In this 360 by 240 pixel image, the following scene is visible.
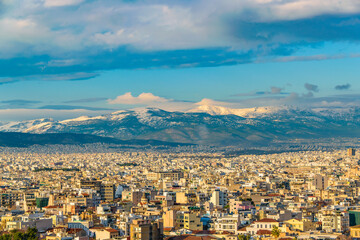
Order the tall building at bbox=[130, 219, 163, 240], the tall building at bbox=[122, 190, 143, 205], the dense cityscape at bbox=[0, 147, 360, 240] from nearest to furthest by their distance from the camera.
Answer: the tall building at bbox=[130, 219, 163, 240]
the dense cityscape at bbox=[0, 147, 360, 240]
the tall building at bbox=[122, 190, 143, 205]

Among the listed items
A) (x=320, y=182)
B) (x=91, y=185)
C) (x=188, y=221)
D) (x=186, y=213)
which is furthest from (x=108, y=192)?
(x=188, y=221)

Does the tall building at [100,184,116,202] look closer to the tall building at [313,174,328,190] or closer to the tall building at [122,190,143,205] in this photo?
the tall building at [122,190,143,205]

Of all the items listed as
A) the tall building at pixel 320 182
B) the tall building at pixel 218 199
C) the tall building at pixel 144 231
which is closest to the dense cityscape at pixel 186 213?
the tall building at pixel 144 231

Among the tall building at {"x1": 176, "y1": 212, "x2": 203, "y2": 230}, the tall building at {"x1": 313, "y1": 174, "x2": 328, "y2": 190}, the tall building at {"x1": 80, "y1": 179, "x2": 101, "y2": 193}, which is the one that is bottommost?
the tall building at {"x1": 176, "y1": 212, "x2": 203, "y2": 230}

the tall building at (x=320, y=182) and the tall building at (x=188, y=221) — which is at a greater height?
the tall building at (x=320, y=182)

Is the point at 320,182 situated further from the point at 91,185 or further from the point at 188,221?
the point at 188,221

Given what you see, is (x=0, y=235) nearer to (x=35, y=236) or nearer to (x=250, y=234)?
(x=35, y=236)

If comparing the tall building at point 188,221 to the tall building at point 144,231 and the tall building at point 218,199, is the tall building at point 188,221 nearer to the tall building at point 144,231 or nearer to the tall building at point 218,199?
the tall building at point 144,231

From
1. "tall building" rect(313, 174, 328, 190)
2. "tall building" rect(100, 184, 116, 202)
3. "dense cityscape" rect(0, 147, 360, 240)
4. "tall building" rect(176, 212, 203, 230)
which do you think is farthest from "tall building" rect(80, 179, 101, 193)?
"tall building" rect(176, 212, 203, 230)

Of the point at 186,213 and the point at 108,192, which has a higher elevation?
the point at 108,192

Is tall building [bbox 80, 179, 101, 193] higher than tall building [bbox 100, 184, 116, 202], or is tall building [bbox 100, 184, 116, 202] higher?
tall building [bbox 80, 179, 101, 193]

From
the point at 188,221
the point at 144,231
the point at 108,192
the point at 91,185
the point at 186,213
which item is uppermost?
the point at 91,185

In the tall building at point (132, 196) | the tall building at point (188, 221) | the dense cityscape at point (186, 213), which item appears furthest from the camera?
the tall building at point (132, 196)

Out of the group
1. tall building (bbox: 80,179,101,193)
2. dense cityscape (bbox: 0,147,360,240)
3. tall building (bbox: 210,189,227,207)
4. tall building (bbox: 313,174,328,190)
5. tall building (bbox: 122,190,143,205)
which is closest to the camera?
dense cityscape (bbox: 0,147,360,240)
